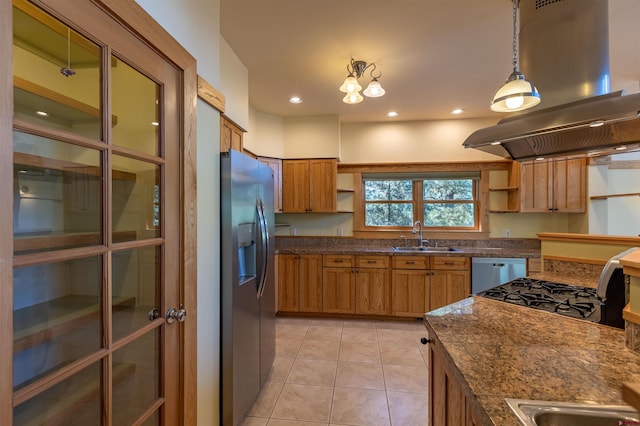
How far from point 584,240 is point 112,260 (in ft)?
10.0

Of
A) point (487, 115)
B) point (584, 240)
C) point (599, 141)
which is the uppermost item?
point (487, 115)

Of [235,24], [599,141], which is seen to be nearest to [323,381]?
[599,141]

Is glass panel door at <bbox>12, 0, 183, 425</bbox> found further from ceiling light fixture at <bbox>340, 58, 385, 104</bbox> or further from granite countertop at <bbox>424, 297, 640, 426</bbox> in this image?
ceiling light fixture at <bbox>340, 58, 385, 104</bbox>

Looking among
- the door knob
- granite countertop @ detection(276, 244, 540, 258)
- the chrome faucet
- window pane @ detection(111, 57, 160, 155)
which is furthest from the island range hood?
the chrome faucet

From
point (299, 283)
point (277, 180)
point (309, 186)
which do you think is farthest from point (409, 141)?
point (299, 283)

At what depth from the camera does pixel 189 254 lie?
1437 mm

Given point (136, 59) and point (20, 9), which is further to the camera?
point (136, 59)

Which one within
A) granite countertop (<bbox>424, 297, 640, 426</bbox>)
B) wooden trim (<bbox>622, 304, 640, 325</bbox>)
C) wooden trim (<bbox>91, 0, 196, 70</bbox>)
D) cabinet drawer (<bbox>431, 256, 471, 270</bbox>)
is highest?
wooden trim (<bbox>91, 0, 196, 70</bbox>)

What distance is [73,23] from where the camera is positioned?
876mm

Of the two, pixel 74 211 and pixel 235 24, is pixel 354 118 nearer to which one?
pixel 235 24

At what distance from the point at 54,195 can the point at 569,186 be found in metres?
4.94

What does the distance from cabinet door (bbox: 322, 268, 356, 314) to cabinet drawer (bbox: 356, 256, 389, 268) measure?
0.17 metres

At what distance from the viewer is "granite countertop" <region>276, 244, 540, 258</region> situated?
3633 mm

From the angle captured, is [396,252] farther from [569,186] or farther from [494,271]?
[569,186]
